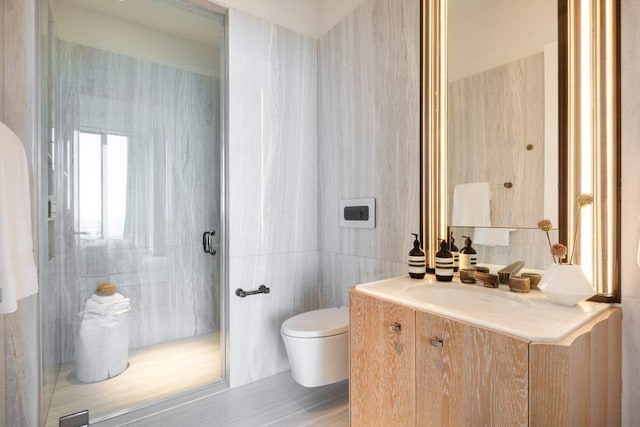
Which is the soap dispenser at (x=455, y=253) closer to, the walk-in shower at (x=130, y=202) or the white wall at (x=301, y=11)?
the walk-in shower at (x=130, y=202)

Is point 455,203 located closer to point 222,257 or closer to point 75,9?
point 222,257

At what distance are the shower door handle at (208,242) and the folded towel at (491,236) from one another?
1.60m

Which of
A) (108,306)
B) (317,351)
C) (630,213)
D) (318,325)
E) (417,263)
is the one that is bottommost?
(317,351)

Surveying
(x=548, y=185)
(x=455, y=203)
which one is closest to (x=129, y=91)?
(x=455, y=203)

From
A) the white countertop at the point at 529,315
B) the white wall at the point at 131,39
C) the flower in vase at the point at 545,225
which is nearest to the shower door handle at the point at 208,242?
the white wall at the point at 131,39

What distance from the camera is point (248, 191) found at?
2186 millimetres

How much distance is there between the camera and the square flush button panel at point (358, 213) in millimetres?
2057

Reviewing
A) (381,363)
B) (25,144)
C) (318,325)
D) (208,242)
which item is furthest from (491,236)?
(25,144)

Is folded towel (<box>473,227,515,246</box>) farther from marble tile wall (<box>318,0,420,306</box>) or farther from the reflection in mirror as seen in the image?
marble tile wall (<box>318,0,420,306</box>)

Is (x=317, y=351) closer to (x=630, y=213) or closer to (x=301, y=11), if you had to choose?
(x=630, y=213)

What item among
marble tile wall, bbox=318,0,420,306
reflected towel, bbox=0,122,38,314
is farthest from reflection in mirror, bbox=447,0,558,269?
reflected towel, bbox=0,122,38,314

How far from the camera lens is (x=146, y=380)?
1931 mm

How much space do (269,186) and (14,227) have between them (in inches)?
53.0

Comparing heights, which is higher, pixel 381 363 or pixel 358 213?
pixel 358 213
